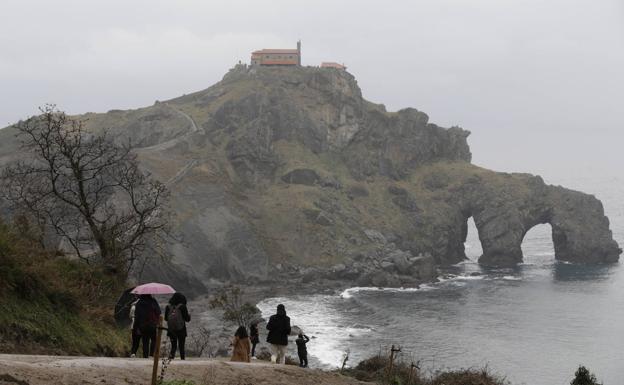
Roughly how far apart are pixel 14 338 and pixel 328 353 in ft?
173

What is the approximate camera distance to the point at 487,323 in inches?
3172

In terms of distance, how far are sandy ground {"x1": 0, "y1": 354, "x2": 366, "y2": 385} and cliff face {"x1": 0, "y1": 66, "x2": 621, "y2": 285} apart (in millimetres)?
84003

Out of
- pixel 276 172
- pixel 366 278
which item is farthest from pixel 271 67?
pixel 366 278

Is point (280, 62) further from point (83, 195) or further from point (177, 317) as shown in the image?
point (177, 317)

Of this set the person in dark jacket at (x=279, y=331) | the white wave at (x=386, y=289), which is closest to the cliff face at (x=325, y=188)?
the white wave at (x=386, y=289)

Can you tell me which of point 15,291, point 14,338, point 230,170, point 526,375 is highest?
point 230,170

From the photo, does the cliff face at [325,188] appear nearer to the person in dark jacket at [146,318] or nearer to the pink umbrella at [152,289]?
the pink umbrella at [152,289]

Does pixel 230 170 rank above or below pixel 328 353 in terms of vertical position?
above

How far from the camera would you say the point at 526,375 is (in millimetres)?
58250

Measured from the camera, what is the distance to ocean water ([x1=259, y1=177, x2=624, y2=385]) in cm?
6262

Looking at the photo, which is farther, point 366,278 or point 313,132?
point 313,132

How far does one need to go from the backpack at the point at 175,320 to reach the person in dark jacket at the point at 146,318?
1.50ft

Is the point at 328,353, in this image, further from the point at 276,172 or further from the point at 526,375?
the point at 276,172

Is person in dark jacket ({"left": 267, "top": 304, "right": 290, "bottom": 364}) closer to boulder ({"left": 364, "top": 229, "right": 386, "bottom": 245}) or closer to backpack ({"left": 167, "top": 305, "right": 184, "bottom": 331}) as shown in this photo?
backpack ({"left": 167, "top": 305, "right": 184, "bottom": 331})
